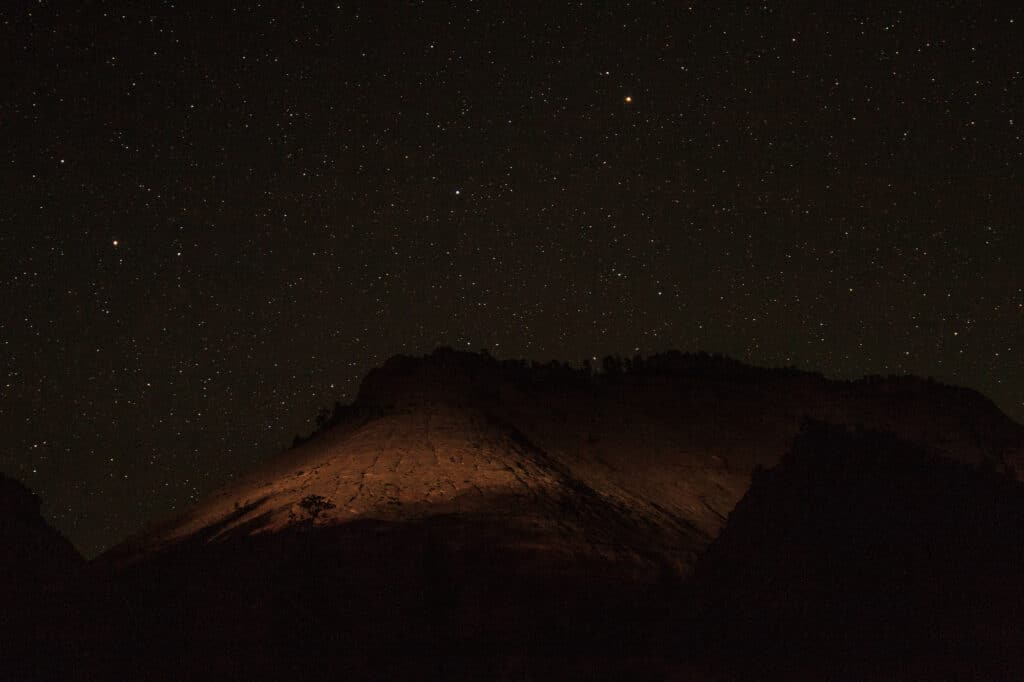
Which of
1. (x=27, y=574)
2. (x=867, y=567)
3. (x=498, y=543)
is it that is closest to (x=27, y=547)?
(x=27, y=574)

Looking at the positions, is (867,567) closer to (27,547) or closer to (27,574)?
(27,574)

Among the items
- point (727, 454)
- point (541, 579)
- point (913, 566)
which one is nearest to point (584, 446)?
point (727, 454)

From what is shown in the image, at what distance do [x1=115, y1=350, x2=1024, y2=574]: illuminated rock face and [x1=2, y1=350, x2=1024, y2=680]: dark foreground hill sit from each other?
11 centimetres

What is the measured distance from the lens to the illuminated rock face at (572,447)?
2655cm

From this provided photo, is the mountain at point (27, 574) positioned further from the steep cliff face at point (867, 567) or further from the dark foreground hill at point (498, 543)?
the steep cliff face at point (867, 567)

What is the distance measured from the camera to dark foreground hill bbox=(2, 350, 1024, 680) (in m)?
17.5

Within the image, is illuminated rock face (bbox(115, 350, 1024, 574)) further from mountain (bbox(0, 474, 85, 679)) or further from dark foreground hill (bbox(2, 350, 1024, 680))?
mountain (bbox(0, 474, 85, 679))

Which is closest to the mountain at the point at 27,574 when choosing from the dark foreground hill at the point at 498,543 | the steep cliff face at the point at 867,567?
the dark foreground hill at the point at 498,543

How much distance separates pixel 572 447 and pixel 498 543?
10531 millimetres

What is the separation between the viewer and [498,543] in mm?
24203

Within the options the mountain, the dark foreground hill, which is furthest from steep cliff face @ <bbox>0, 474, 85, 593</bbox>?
the dark foreground hill

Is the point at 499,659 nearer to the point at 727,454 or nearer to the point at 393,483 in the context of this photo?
the point at 393,483

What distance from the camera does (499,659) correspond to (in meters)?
19.0

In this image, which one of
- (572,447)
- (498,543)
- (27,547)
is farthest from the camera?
(572,447)
